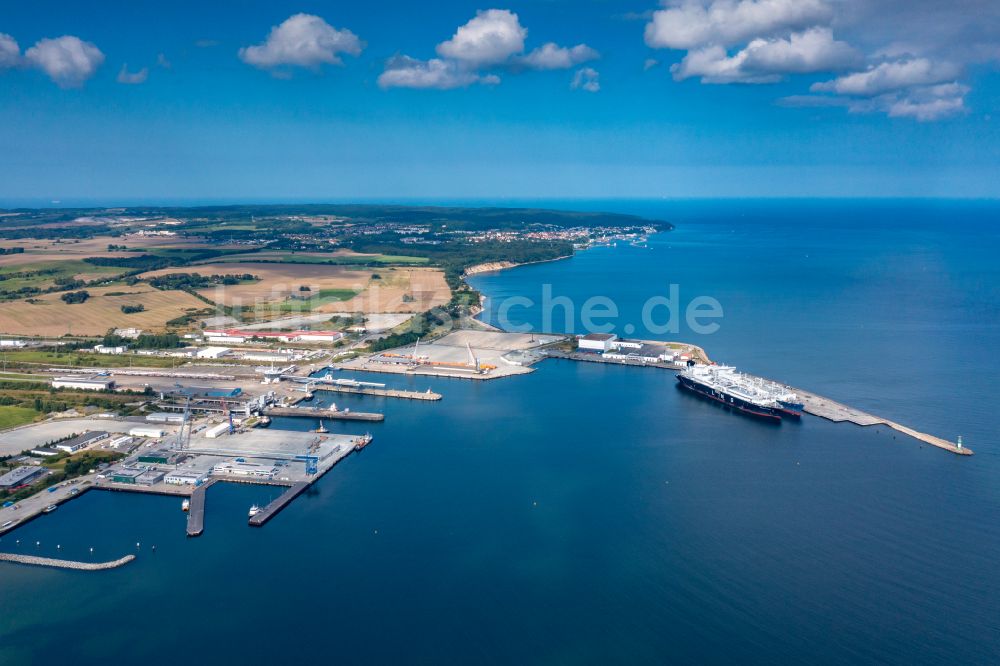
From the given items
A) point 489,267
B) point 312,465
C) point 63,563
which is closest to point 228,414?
point 312,465

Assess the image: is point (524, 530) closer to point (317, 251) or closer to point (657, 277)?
point (657, 277)

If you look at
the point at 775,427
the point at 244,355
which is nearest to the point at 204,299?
the point at 244,355

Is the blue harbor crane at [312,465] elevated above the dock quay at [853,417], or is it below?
below

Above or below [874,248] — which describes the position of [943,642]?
below

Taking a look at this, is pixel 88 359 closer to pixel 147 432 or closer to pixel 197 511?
pixel 147 432

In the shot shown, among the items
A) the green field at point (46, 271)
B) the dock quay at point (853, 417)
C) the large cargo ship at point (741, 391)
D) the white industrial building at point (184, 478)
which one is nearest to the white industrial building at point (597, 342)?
the large cargo ship at point (741, 391)

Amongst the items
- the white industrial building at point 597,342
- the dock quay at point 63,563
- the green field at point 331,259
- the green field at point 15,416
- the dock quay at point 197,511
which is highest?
the green field at point 331,259

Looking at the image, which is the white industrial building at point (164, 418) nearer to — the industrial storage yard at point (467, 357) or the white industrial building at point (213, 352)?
the industrial storage yard at point (467, 357)
